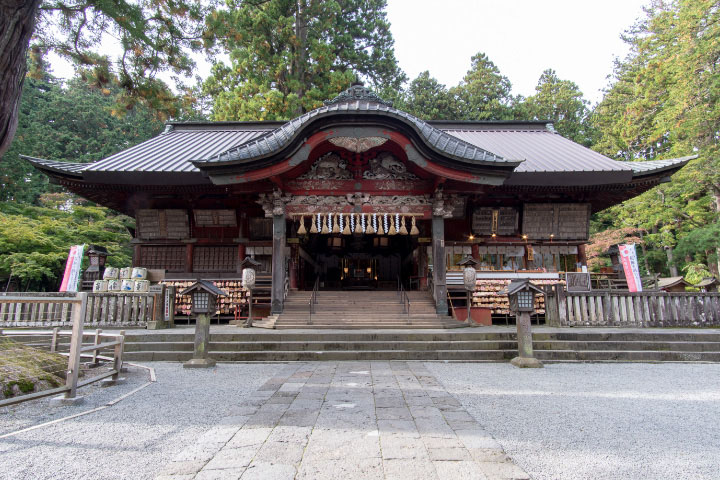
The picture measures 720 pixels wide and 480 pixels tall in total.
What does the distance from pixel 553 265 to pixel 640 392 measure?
346 inches

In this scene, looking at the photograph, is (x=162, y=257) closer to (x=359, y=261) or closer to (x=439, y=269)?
(x=359, y=261)

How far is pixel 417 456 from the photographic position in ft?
10.0

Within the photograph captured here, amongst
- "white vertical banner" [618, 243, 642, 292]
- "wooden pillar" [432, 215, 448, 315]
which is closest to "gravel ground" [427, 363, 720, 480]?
"wooden pillar" [432, 215, 448, 315]

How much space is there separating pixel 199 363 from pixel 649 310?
35.0ft

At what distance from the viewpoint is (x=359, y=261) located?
60.7 feet

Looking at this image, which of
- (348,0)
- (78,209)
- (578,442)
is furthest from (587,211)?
(78,209)

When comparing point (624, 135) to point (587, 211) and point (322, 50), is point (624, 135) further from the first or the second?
point (322, 50)

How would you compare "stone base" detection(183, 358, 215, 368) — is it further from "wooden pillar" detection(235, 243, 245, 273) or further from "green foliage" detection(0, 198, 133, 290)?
"green foliage" detection(0, 198, 133, 290)

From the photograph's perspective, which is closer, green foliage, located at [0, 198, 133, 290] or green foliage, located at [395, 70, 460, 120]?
green foliage, located at [0, 198, 133, 290]

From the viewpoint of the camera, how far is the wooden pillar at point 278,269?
10312 mm

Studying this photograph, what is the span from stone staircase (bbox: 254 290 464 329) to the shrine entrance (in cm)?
588

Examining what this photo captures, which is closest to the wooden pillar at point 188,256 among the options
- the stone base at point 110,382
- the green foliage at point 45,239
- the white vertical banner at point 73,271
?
the white vertical banner at point 73,271

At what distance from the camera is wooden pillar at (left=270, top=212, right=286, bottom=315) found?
1031 cm

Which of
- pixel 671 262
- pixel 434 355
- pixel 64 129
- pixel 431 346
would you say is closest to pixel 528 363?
pixel 434 355
